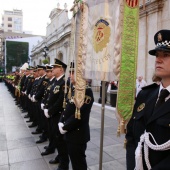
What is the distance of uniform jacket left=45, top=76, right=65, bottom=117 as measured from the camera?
390 cm

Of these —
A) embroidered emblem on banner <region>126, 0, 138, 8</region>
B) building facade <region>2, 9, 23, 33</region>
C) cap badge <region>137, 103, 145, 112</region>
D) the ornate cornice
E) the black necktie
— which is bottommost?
cap badge <region>137, 103, 145, 112</region>

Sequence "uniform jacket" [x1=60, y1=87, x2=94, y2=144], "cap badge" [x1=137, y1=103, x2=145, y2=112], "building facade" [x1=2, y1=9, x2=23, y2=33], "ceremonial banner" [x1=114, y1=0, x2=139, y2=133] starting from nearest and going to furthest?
"cap badge" [x1=137, y1=103, x2=145, y2=112]
"ceremonial banner" [x1=114, y1=0, x2=139, y2=133]
"uniform jacket" [x1=60, y1=87, x2=94, y2=144]
"building facade" [x1=2, y1=9, x2=23, y2=33]

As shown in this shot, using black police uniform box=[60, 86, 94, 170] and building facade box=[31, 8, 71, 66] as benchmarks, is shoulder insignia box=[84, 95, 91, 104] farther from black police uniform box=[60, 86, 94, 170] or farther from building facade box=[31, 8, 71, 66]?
building facade box=[31, 8, 71, 66]

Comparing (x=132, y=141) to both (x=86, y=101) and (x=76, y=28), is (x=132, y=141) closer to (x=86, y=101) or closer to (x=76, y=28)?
(x=86, y=101)

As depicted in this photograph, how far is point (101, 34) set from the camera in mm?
2580

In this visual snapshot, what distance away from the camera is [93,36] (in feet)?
8.79

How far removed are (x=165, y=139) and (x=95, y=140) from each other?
3925 millimetres

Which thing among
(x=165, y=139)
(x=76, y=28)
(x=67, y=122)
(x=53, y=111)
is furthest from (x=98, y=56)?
(x=53, y=111)

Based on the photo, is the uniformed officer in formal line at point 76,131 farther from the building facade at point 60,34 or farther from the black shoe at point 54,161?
the building facade at point 60,34

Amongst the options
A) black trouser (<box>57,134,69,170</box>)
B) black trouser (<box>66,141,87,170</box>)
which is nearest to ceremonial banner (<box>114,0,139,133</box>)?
black trouser (<box>66,141,87,170</box>)

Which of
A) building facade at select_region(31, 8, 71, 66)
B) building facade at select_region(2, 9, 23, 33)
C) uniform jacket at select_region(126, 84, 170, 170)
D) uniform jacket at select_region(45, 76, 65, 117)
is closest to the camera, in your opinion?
uniform jacket at select_region(126, 84, 170, 170)

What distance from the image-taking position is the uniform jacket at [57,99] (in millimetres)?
3896

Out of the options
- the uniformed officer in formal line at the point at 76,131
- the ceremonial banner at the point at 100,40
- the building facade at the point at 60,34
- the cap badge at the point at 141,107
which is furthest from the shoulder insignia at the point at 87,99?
the building facade at the point at 60,34

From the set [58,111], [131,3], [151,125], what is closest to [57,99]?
[58,111]
